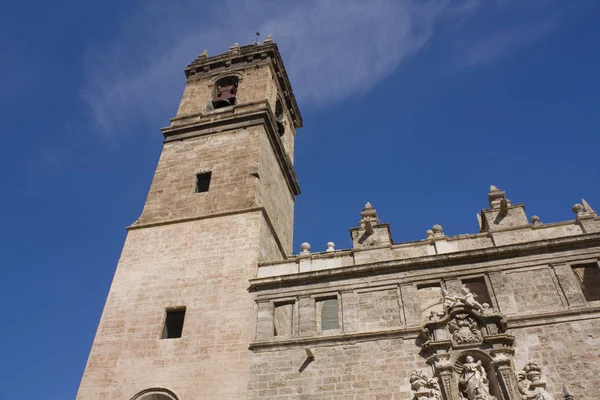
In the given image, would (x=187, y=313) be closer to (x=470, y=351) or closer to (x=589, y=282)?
(x=470, y=351)

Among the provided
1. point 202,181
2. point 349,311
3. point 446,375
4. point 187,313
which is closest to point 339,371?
point 349,311

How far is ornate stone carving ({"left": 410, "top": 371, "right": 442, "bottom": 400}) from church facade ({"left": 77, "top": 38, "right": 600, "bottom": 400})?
0.13 ft

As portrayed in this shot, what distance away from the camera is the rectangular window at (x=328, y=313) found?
13336mm

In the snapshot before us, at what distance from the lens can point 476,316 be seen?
12047 mm

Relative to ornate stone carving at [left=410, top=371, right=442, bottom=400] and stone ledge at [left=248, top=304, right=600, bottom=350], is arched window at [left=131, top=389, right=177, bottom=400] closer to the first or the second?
stone ledge at [left=248, top=304, right=600, bottom=350]

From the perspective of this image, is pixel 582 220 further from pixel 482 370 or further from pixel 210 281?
pixel 210 281

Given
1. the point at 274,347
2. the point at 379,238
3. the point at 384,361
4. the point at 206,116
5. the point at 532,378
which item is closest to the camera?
the point at 532,378

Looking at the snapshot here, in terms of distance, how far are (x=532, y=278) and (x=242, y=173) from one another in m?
9.76

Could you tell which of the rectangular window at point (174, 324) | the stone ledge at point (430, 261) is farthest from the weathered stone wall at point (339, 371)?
the rectangular window at point (174, 324)

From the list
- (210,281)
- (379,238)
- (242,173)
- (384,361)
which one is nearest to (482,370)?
(384,361)

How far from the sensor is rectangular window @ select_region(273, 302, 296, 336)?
45.1 feet

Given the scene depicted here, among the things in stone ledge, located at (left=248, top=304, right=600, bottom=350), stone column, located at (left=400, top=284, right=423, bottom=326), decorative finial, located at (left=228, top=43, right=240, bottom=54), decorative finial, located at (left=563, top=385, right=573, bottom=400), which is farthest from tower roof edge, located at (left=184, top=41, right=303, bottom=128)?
decorative finial, located at (left=563, top=385, right=573, bottom=400)

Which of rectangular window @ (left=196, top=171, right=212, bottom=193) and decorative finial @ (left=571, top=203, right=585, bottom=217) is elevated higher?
rectangular window @ (left=196, top=171, right=212, bottom=193)

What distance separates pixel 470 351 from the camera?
460 inches
